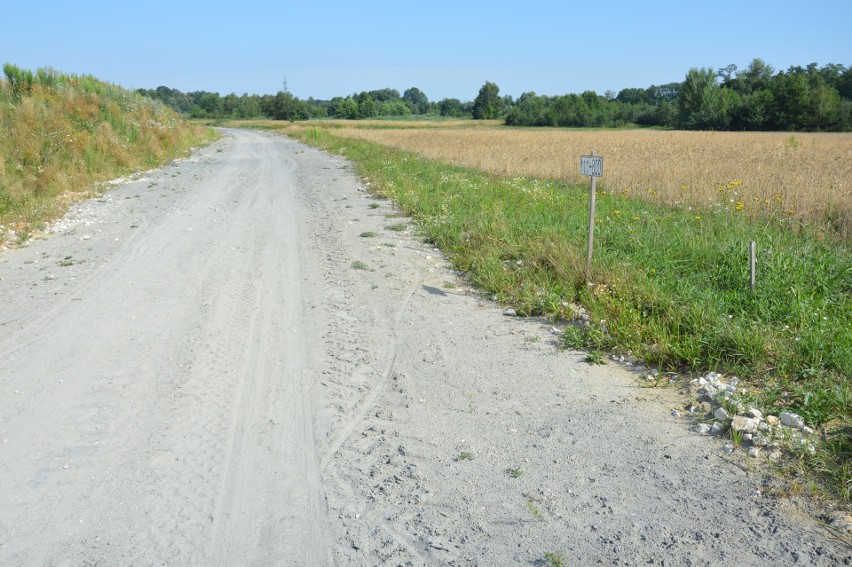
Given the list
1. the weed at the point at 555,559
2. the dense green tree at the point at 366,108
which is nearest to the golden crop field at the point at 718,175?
the weed at the point at 555,559

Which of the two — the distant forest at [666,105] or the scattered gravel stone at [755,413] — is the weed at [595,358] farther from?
the distant forest at [666,105]

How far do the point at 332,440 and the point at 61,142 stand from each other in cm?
1703

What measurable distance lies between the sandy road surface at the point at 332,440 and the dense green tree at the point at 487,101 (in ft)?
380

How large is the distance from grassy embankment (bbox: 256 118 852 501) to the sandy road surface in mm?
560

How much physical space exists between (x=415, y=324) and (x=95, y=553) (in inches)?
163

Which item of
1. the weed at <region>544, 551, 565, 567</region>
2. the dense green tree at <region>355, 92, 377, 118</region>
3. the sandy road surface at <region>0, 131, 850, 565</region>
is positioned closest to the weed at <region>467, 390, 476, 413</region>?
the sandy road surface at <region>0, 131, 850, 565</region>

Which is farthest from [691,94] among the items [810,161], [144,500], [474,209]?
[144,500]

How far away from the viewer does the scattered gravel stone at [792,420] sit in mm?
4586

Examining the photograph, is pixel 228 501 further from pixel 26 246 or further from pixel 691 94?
pixel 691 94

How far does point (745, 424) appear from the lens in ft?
15.1

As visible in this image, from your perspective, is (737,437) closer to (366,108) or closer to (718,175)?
(718,175)

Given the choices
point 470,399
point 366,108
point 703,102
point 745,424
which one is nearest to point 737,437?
point 745,424

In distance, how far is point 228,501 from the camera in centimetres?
391

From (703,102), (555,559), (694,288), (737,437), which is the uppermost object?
(703,102)
